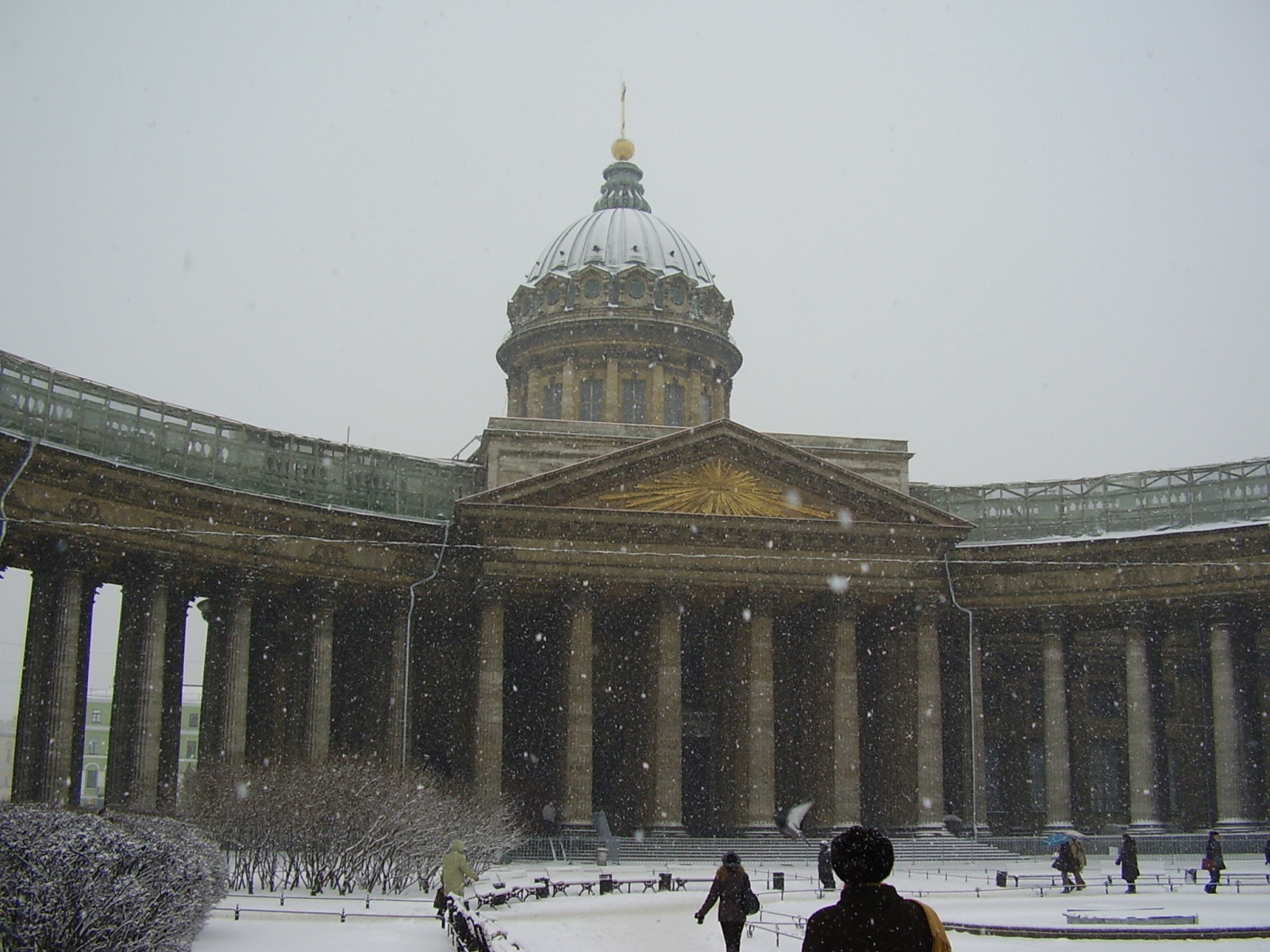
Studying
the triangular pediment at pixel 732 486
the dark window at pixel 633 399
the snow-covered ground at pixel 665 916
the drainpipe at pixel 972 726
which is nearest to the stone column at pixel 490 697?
the triangular pediment at pixel 732 486

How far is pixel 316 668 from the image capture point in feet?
153

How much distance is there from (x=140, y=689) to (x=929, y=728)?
2540 centimetres

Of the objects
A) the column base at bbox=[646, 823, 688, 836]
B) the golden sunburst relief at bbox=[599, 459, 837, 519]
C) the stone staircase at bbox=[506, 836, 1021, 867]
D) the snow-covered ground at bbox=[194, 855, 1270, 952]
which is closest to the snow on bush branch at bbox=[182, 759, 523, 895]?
the snow-covered ground at bbox=[194, 855, 1270, 952]

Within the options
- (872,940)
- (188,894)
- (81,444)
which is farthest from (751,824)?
(872,940)

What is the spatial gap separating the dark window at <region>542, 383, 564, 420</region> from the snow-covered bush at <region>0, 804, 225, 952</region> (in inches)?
1874

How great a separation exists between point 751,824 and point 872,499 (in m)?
11.5

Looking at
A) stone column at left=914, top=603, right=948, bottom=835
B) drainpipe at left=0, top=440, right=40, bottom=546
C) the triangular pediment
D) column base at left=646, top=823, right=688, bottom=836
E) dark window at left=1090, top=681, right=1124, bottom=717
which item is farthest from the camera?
dark window at left=1090, top=681, right=1124, bottom=717

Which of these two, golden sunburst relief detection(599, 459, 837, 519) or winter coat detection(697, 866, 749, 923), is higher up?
golden sunburst relief detection(599, 459, 837, 519)

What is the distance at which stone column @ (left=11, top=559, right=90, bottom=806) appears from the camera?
122 feet

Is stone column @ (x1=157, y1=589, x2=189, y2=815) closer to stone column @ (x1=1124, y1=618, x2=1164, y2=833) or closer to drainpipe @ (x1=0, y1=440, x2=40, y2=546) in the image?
drainpipe @ (x1=0, y1=440, x2=40, y2=546)

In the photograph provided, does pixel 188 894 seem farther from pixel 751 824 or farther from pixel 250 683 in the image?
pixel 250 683

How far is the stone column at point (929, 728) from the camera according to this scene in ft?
159

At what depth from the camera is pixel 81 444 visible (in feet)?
129

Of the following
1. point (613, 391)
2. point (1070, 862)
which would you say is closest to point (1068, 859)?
point (1070, 862)
